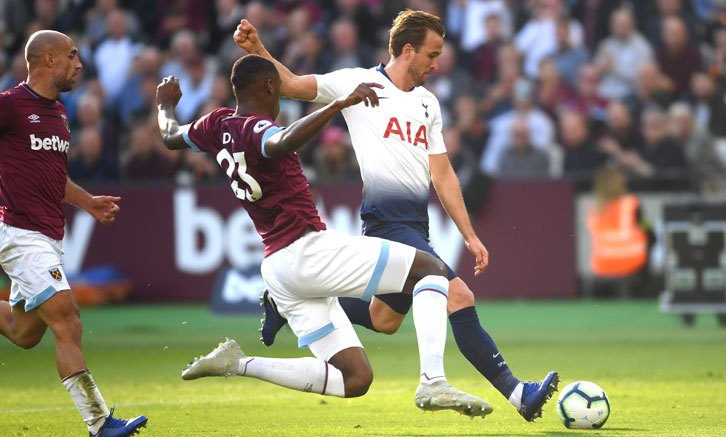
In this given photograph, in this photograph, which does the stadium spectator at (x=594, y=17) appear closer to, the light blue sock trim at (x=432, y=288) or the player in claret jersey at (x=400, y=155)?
the player in claret jersey at (x=400, y=155)

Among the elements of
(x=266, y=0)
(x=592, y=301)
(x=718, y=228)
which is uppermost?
(x=266, y=0)

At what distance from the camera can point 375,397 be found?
355 inches

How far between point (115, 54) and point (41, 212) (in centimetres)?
1350

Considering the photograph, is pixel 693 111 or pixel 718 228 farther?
pixel 693 111

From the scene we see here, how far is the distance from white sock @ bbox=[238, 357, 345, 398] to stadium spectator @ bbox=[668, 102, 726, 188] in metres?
10.3

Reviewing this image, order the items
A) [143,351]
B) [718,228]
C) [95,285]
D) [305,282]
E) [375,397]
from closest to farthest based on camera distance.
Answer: [305,282] < [375,397] < [143,351] < [718,228] < [95,285]

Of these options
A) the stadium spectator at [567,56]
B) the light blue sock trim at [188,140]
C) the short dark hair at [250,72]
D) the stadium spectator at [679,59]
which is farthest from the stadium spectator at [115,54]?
the short dark hair at [250,72]

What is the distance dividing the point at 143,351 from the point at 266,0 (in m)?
9.29

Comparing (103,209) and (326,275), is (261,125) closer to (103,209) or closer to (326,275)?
(326,275)

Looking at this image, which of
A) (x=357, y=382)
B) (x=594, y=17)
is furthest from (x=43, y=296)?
(x=594, y=17)

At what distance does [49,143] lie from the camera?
7.07 meters

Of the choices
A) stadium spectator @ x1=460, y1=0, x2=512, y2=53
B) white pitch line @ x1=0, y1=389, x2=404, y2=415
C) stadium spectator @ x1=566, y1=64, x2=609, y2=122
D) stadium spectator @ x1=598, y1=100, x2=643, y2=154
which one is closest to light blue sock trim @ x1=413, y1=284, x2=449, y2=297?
white pitch line @ x1=0, y1=389, x2=404, y2=415

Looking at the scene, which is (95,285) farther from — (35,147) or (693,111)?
(35,147)

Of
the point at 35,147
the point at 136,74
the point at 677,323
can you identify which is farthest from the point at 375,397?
the point at 136,74
